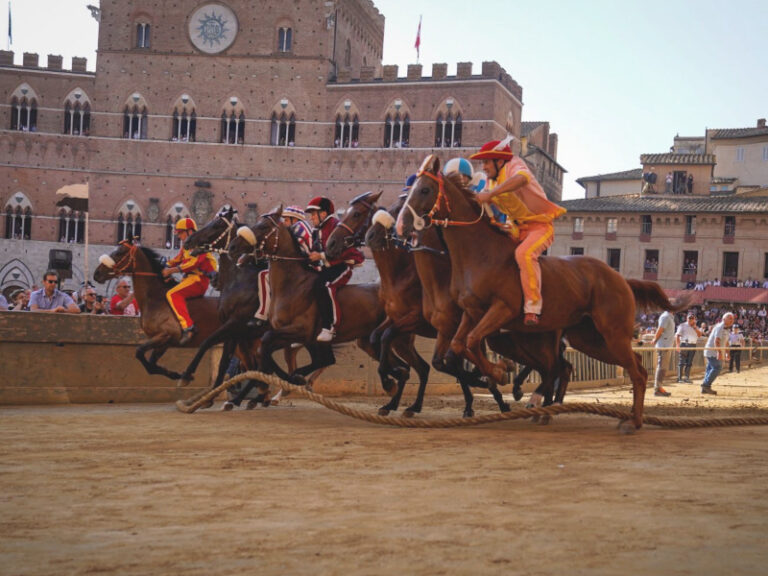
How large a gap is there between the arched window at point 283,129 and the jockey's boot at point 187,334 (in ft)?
136

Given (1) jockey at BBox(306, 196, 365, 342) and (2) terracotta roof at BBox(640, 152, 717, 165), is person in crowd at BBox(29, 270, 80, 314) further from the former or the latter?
(2) terracotta roof at BBox(640, 152, 717, 165)

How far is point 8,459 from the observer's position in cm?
704

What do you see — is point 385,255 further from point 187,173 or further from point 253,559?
point 187,173

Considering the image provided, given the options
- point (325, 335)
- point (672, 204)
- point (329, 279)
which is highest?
point (672, 204)

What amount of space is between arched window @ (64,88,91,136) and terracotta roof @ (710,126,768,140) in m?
45.7

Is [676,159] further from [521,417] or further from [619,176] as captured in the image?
[521,417]

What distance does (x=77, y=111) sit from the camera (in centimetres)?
5356

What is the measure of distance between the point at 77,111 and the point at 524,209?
4848 cm

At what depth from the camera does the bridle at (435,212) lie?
30.4ft

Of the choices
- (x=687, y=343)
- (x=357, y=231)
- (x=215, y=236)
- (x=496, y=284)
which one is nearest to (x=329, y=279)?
(x=357, y=231)

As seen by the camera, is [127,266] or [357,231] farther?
[127,266]

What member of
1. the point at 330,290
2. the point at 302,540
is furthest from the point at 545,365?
the point at 302,540

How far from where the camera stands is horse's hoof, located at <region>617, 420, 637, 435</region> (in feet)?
30.8

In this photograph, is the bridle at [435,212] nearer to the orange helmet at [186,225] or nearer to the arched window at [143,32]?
the orange helmet at [186,225]
